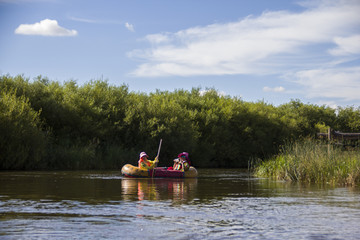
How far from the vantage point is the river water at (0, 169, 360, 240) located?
31.5 feet

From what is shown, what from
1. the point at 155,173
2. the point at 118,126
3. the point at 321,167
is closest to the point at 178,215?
the point at 321,167

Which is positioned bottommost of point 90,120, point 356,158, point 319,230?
point 319,230

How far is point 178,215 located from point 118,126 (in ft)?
111

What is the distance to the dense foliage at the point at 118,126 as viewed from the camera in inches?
1401

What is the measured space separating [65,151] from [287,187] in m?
21.2

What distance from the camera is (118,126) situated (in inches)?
1779

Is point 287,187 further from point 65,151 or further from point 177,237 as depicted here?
point 65,151

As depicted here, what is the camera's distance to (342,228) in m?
10.3

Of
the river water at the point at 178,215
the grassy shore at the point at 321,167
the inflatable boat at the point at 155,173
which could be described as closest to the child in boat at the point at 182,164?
the inflatable boat at the point at 155,173

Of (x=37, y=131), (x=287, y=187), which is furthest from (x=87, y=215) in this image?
(x=37, y=131)

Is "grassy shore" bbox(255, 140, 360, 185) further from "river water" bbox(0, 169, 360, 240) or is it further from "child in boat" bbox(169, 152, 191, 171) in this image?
"child in boat" bbox(169, 152, 191, 171)

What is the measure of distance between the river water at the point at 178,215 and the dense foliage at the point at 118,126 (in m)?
18.0

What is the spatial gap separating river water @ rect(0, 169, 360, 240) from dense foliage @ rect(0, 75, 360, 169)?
59.1ft

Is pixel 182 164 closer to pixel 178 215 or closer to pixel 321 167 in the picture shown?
pixel 321 167
